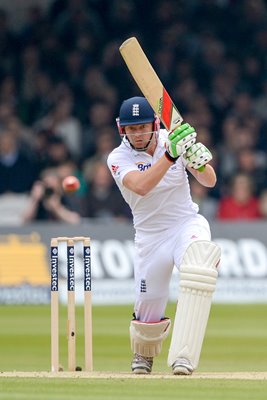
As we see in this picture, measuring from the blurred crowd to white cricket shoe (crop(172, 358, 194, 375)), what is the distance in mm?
6802

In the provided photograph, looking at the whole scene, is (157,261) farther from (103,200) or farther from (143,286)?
(103,200)

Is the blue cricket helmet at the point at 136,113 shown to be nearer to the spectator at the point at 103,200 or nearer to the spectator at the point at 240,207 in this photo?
the spectator at the point at 103,200

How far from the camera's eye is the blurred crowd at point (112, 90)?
13.9 meters

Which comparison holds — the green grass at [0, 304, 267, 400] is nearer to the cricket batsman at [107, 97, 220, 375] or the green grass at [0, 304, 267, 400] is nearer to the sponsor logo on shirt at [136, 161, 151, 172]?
the cricket batsman at [107, 97, 220, 375]

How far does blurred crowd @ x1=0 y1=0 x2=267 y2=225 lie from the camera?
13.9 metres

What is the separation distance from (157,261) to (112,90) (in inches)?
329

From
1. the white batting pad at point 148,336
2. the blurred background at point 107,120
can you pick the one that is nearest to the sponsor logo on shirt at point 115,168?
the white batting pad at point 148,336

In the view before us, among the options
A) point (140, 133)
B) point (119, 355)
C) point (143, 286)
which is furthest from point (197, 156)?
point (119, 355)

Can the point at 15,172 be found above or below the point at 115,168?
above

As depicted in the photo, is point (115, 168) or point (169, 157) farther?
point (115, 168)

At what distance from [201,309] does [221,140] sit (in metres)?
8.67

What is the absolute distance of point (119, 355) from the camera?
9.02 m

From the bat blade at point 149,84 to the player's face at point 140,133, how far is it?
14 centimetres

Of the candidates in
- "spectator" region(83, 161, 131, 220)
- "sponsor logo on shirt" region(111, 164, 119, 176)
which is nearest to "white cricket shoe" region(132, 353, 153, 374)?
"sponsor logo on shirt" region(111, 164, 119, 176)
